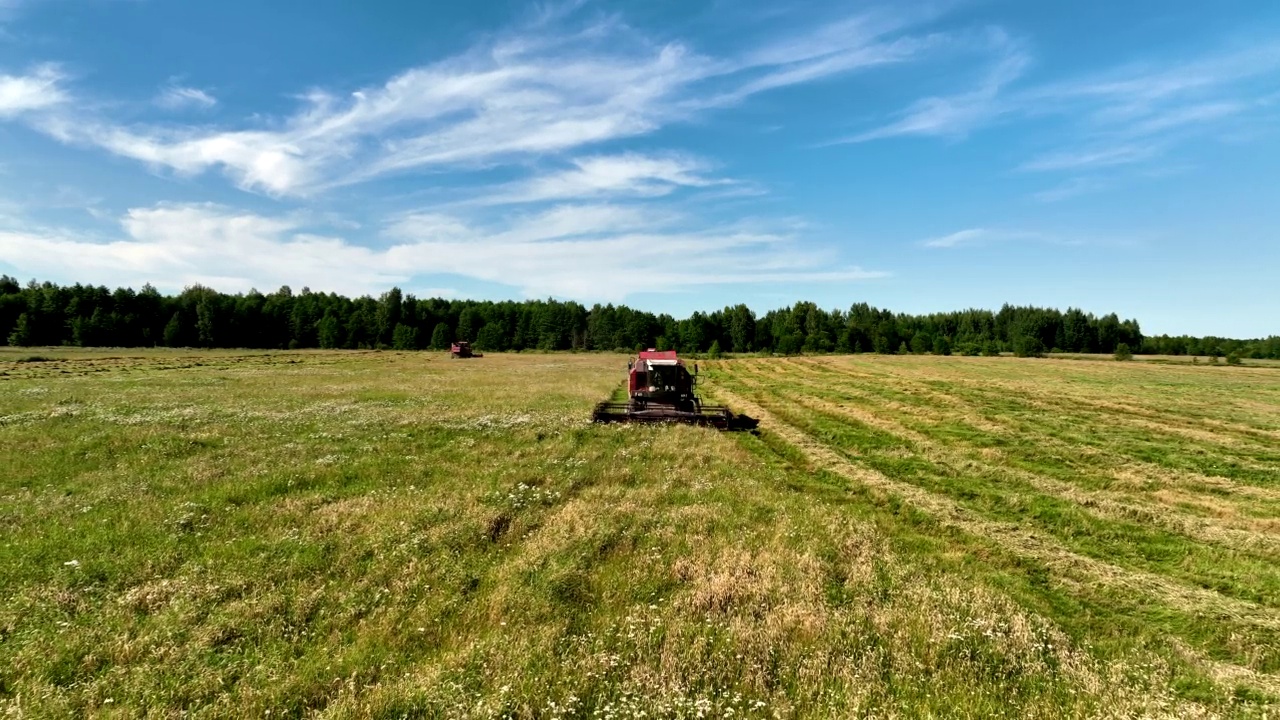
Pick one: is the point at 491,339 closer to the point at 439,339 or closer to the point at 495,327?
the point at 495,327

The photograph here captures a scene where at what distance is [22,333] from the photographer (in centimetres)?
11081

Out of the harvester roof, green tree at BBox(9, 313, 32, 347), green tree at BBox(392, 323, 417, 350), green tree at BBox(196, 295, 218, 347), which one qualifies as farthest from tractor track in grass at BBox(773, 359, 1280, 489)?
green tree at BBox(9, 313, 32, 347)

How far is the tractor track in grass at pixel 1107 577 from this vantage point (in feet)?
25.8

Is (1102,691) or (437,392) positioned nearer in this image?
(1102,691)

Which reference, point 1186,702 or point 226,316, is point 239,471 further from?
point 226,316

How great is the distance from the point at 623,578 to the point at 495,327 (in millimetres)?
145192

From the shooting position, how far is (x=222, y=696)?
5.93m

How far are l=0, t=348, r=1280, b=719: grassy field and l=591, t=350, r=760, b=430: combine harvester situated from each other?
513cm

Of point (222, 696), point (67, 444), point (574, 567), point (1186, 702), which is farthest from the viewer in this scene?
point (67, 444)

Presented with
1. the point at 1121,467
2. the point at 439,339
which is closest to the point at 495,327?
the point at 439,339

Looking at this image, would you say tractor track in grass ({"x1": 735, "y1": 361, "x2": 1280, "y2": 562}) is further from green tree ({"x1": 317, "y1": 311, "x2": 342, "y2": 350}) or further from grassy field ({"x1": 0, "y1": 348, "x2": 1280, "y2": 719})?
green tree ({"x1": 317, "y1": 311, "x2": 342, "y2": 350})

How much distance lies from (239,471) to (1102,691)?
18.9 m

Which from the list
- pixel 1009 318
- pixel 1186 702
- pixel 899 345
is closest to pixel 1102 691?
pixel 1186 702

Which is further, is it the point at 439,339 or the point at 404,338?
the point at 439,339
